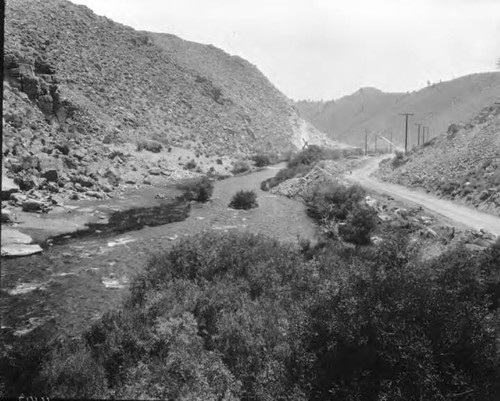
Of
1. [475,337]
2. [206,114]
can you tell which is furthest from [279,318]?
[206,114]

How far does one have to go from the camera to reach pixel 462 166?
4459 cm

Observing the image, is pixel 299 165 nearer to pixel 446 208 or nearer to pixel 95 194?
pixel 446 208

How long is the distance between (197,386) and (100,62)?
261 ft

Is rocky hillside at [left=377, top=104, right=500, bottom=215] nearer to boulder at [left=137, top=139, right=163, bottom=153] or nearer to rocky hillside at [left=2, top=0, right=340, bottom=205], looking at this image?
rocky hillside at [left=2, top=0, right=340, bottom=205]

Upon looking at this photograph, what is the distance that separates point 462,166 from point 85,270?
36.8 m

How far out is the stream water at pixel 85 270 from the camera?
1756cm

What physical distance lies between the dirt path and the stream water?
401 inches

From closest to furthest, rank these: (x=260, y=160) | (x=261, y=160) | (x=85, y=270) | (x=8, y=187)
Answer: (x=85, y=270) < (x=8, y=187) < (x=260, y=160) < (x=261, y=160)

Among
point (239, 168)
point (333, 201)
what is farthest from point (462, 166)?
point (239, 168)

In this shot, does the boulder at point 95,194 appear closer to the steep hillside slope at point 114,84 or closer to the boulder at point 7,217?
the boulder at point 7,217

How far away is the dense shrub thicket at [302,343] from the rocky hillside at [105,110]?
25.8 metres

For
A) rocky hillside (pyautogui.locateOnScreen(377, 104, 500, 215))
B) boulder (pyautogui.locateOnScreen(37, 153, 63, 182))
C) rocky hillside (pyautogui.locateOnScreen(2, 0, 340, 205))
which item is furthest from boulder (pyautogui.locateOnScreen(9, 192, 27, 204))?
rocky hillside (pyautogui.locateOnScreen(377, 104, 500, 215))

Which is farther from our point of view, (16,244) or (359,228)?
(359,228)

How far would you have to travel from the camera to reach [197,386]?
12336mm
